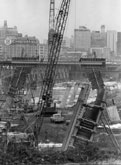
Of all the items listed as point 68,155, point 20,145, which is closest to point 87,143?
point 68,155

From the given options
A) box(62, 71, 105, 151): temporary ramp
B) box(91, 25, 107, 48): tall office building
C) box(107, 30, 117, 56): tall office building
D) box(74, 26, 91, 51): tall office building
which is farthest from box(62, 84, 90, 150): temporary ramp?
box(91, 25, 107, 48): tall office building

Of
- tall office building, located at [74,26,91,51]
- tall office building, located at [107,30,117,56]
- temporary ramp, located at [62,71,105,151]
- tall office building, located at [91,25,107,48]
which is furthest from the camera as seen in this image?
tall office building, located at [91,25,107,48]

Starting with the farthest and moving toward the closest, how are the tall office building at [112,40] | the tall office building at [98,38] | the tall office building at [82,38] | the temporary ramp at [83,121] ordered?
the tall office building at [98,38], the tall office building at [82,38], the tall office building at [112,40], the temporary ramp at [83,121]

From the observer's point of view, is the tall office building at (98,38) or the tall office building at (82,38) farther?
the tall office building at (98,38)

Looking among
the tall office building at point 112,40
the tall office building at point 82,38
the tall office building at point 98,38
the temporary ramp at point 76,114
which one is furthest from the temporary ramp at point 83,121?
the tall office building at point 98,38

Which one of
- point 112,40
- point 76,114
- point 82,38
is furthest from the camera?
point 112,40

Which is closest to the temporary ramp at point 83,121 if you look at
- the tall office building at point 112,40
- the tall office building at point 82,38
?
the tall office building at point 112,40

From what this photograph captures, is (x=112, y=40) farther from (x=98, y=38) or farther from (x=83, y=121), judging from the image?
(x=83, y=121)

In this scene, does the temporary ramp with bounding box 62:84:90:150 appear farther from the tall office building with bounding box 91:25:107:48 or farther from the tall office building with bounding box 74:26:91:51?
the tall office building with bounding box 91:25:107:48

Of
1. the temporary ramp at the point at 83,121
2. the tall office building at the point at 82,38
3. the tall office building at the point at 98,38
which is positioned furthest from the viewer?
the tall office building at the point at 98,38

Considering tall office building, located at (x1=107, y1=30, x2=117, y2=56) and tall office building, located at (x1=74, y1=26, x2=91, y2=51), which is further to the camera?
tall office building, located at (x1=74, y1=26, x2=91, y2=51)

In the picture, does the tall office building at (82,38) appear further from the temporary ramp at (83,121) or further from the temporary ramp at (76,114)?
the temporary ramp at (76,114)

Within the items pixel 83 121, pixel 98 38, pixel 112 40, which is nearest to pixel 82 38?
pixel 112 40
